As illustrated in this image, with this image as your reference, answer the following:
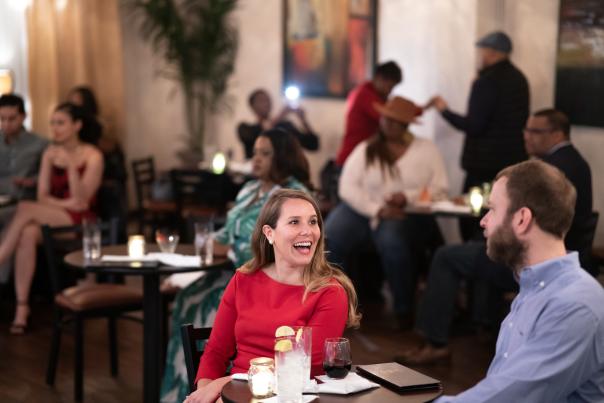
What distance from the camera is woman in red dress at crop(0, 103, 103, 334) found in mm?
6207

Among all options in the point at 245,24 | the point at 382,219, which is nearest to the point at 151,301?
the point at 382,219

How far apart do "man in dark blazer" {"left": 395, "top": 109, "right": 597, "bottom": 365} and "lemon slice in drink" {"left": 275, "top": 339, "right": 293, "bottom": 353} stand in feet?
8.89

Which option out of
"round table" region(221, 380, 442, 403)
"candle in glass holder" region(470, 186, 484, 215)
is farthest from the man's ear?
"candle in glass holder" region(470, 186, 484, 215)

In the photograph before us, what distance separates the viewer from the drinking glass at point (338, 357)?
2.59m

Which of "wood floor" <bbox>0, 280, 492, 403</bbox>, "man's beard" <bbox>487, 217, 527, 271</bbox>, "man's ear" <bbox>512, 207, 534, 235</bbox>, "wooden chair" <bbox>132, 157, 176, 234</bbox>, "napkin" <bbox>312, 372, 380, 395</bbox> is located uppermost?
"man's ear" <bbox>512, 207, 534, 235</bbox>

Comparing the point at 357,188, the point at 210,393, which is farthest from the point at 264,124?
the point at 210,393

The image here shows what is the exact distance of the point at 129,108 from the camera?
10352mm

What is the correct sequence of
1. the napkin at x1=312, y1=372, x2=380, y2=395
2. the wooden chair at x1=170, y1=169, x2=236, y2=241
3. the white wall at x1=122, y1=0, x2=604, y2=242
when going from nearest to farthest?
1. the napkin at x1=312, y1=372, x2=380, y2=395
2. the white wall at x1=122, y1=0, x2=604, y2=242
3. the wooden chair at x1=170, y1=169, x2=236, y2=241

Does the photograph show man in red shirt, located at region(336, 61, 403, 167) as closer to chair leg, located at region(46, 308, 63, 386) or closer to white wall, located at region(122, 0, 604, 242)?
white wall, located at region(122, 0, 604, 242)

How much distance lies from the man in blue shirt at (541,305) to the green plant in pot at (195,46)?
768 centimetres

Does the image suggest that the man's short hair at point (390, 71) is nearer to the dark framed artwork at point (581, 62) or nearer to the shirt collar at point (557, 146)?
the dark framed artwork at point (581, 62)

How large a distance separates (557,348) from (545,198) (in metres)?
0.38

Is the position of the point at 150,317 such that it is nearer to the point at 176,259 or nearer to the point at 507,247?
the point at 176,259

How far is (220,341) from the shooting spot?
3.04m
